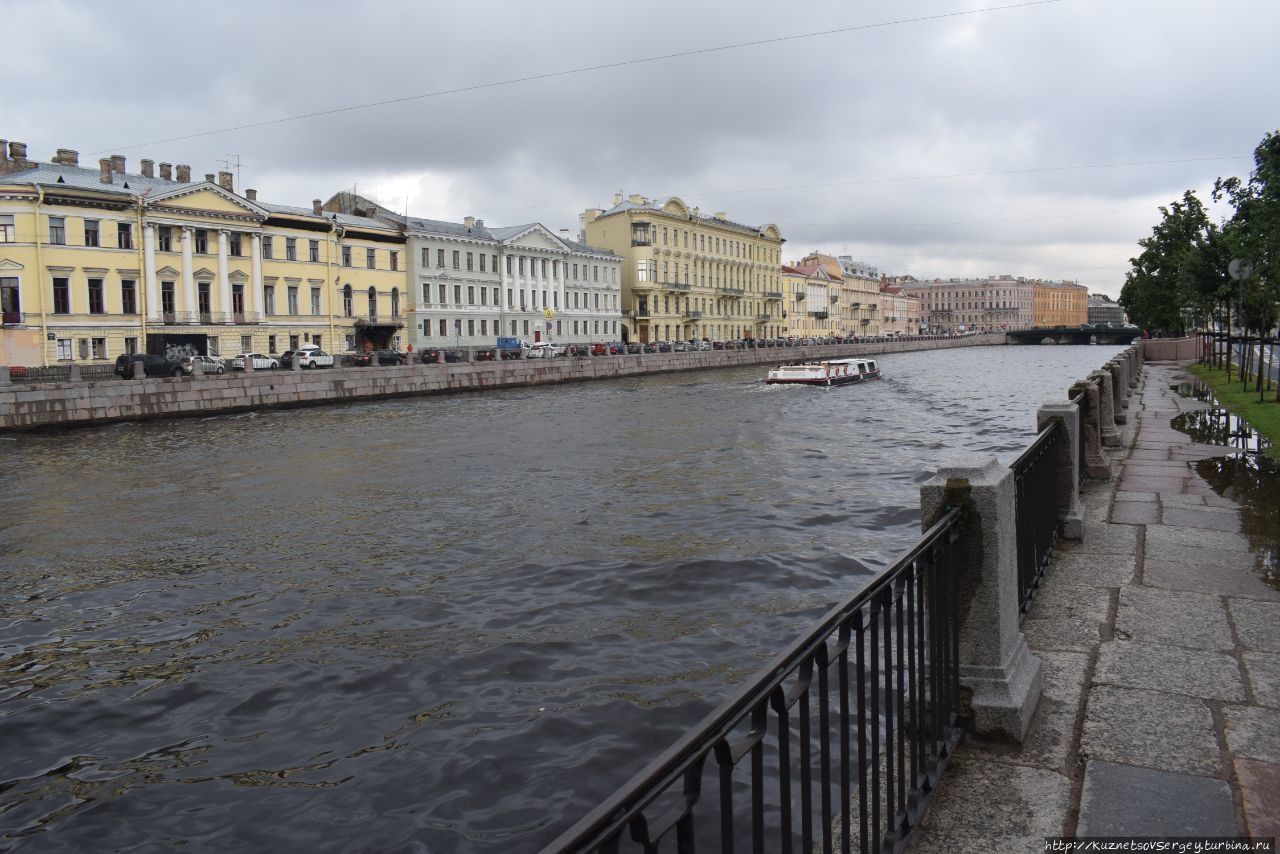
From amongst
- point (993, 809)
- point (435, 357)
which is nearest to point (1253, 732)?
point (993, 809)

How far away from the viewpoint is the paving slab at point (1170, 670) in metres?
4.14

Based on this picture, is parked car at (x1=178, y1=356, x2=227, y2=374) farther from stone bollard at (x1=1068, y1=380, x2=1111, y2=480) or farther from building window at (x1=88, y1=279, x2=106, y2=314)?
stone bollard at (x1=1068, y1=380, x2=1111, y2=480)

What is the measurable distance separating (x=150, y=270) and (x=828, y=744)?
49816 mm

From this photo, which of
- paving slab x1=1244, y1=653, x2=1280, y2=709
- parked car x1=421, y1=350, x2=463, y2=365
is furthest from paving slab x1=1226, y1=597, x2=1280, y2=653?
parked car x1=421, y1=350, x2=463, y2=365

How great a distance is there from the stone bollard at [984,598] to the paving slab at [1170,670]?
75 centimetres

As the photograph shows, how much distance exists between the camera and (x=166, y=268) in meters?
46.4

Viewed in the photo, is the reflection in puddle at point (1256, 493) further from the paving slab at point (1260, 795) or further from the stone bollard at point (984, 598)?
the stone bollard at point (984, 598)

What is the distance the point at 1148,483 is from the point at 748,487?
7011mm

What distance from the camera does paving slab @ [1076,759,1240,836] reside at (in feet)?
9.86

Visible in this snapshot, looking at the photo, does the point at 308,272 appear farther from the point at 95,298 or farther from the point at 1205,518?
the point at 1205,518

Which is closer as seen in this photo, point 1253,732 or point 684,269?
point 1253,732

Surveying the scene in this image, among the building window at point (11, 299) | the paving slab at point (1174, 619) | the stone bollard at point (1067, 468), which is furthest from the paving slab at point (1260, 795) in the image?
the building window at point (11, 299)

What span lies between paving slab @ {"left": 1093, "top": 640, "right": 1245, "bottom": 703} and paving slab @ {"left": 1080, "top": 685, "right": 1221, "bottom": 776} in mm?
112

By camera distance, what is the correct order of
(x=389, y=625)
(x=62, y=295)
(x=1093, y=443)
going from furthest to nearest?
(x=62, y=295)
(x=1093, y=443)
(x=389, y=625)
